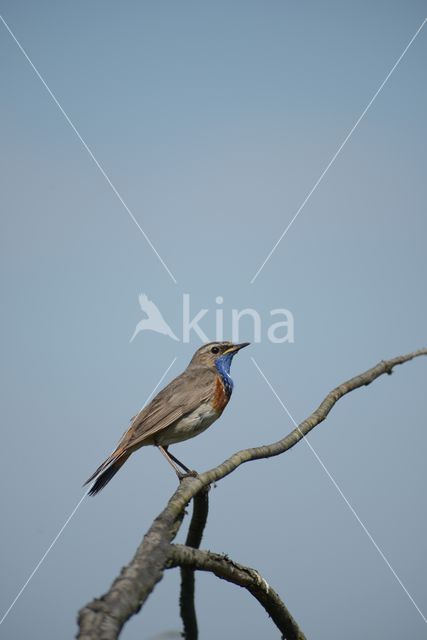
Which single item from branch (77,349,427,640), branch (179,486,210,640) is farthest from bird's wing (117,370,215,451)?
branch (77,349,427,640)

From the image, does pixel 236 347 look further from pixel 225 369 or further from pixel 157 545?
pixel 157 545

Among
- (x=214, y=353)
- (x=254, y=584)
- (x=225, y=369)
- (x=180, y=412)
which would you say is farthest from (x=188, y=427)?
(x=254, y=584)

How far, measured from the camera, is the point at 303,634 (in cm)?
390

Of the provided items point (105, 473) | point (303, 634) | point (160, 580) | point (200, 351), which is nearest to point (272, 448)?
point (303, 634)

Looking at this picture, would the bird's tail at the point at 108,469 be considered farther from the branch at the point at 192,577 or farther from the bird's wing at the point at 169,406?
the branch at the point at 192,577

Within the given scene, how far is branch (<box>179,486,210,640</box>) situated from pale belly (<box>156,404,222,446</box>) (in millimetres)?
3219

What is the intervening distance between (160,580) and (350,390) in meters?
2.01

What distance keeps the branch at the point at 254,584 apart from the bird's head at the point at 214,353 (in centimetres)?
430

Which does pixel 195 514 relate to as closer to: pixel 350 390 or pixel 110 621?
pixel 350 390

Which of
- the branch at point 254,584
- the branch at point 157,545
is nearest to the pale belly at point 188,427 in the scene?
the branch at point 157,545

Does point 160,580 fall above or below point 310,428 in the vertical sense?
below

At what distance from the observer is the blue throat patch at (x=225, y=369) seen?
7.77 m

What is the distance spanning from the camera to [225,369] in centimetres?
798

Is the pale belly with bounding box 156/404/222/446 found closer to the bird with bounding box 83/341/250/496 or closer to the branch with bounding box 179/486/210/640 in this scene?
the bird with bounding box 83/341/250/496
